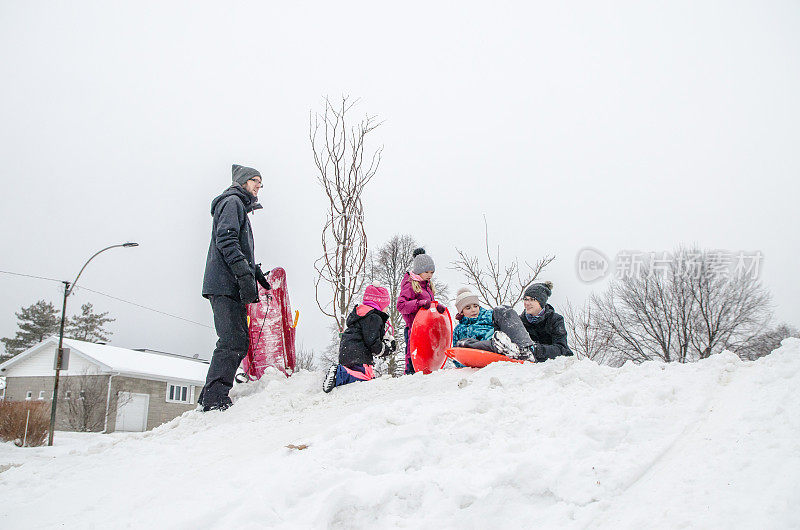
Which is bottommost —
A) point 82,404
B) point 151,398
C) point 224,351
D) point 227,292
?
point 151,398

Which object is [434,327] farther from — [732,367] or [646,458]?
[646,458]

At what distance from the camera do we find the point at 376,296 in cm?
602

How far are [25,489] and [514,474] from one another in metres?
3.20

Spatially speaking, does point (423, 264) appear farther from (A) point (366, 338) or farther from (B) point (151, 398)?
(B) point (151, 398)

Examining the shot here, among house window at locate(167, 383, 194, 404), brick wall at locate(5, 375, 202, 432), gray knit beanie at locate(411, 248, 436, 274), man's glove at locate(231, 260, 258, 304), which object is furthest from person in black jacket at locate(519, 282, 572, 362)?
house window at locate(167, 383, 194, 404)

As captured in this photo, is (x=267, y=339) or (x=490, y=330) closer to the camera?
(x=490, y=330)

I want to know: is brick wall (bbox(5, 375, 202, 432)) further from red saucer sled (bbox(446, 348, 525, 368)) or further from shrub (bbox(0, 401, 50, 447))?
red saucer sled (bbox(446, 348, 525, 368))

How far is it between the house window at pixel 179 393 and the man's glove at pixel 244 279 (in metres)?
26.9

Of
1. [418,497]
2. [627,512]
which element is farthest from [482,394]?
[627,512]

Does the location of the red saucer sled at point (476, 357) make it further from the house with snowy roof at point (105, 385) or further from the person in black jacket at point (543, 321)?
the house with snowy roof at point (105, 385)

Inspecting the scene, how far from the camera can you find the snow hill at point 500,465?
82.1 inches

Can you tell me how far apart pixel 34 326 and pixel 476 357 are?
51475 mm

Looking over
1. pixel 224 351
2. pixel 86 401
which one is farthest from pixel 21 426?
pixel 224 351

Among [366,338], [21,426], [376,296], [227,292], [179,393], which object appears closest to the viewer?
[227,292]
